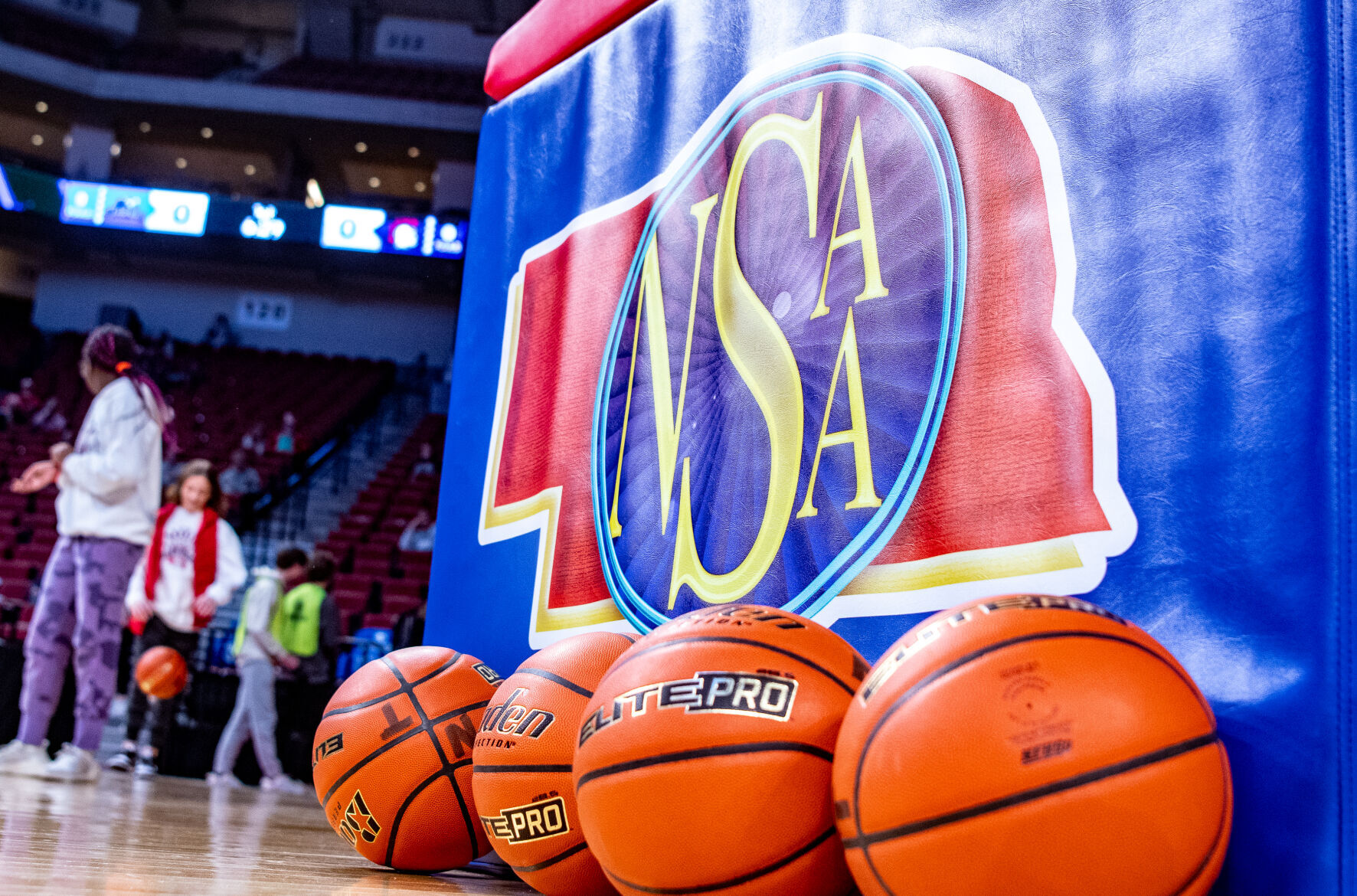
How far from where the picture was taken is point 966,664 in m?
1.25

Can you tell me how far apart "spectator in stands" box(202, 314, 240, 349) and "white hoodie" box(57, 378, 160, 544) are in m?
13.8

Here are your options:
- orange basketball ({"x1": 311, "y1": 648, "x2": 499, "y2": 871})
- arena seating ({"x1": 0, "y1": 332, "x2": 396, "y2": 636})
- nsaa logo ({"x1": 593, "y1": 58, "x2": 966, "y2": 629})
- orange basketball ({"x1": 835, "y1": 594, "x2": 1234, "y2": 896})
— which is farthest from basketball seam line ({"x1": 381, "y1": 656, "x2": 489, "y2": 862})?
arena seating ({"x1": 0, "y1": 332, "x2": 396, "y2": 636})

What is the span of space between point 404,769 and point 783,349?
3.55 ft

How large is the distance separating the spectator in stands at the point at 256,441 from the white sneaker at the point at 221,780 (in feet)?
27.2

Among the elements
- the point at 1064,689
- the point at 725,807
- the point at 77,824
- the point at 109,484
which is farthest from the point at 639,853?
the point at 109,484

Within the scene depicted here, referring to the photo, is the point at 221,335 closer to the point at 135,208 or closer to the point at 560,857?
the point at 135,208

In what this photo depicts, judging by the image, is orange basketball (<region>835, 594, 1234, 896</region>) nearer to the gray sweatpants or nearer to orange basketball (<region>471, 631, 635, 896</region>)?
orange basketball (<region>471, 631, 635, 896</region>)

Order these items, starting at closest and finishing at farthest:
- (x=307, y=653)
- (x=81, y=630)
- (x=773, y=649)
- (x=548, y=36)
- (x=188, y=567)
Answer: (x=773, y=649) < (x=548, y=36) < (x=81, y=630) < (x=188, y=567) < (x=307, y=653)

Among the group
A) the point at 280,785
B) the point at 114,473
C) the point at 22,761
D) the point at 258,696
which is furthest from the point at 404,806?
the point at 280,785

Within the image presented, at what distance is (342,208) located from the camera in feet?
52.5

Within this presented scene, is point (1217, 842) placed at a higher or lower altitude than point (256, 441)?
lower

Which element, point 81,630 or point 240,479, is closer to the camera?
point 81,630

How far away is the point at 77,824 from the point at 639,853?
5.77 ft

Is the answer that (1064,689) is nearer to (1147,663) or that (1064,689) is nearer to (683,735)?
(1147,663)
